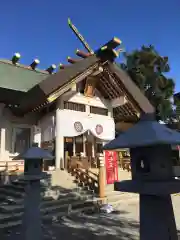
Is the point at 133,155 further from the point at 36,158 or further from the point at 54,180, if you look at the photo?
the point at 54,180

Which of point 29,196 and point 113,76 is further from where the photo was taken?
point 113,76

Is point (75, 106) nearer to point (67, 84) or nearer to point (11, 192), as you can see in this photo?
point (67, 84)

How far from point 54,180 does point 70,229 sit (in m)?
4.49

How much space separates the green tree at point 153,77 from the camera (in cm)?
2703

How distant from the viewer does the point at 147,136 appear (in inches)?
136

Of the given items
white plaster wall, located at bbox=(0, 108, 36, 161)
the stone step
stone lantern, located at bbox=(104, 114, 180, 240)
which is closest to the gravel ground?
the stone step

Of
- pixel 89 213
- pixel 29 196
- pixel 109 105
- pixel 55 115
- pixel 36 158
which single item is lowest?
pixel 89 213

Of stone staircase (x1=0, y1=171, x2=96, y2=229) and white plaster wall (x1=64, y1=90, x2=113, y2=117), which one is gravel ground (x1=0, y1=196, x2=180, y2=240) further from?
white plaster wall (x1=64, y1=90, x2=113, y2=117)

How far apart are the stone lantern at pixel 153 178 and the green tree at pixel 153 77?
24156 mm

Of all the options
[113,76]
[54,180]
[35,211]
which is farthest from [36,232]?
[113,76]

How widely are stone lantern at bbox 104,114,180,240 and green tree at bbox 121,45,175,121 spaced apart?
79.3ft

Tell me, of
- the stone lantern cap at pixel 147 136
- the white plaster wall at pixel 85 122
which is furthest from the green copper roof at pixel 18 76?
the stone lantern cap at pixel 147 136

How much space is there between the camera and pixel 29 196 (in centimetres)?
588

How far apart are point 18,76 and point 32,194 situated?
37.5ft
